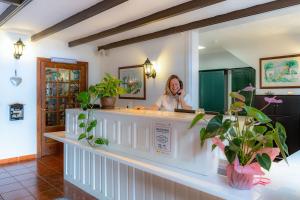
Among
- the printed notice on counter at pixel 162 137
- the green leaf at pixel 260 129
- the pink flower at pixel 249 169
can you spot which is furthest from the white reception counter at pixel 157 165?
the green leaf at pixel 260 129

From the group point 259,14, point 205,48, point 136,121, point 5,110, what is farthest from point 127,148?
point 205,48

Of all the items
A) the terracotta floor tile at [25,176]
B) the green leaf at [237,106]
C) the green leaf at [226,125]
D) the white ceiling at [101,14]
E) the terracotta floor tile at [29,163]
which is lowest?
the terracotta floor tile at [25,176]

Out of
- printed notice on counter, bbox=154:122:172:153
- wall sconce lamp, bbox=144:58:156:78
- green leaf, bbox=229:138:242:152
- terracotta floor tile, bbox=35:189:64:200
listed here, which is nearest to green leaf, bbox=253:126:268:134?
green leaf, bbox=229:138:242:152

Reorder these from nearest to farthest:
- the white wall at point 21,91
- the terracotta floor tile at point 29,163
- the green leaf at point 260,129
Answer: the green leaf at point 260,129 < the terracotta floor tile at point 29,163 < the white wall at point 21,91

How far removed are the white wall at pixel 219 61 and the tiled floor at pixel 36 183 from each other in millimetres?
4452

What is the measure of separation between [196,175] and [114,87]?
141 cm

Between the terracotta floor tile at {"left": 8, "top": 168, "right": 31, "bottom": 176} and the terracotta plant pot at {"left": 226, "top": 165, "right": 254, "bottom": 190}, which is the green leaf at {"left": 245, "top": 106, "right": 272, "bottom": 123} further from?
the terracotta floor tile at {"left": 8, "top": 168, "right": 31, "bottom": 176}

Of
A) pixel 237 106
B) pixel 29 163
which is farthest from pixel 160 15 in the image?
pixel 29 163

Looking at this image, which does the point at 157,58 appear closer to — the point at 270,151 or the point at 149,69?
the point at 149,69

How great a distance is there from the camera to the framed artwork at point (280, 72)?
4414mm

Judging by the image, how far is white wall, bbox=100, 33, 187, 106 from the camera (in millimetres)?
4094

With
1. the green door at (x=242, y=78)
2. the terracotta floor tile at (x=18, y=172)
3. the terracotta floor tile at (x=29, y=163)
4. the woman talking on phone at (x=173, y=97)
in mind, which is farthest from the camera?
the green door at (x=242, y=78)

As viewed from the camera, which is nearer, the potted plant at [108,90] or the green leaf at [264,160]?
the green leaf at [264,160]

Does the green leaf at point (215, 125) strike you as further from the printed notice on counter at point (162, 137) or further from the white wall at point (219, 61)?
the white wall at point (219, 61)
